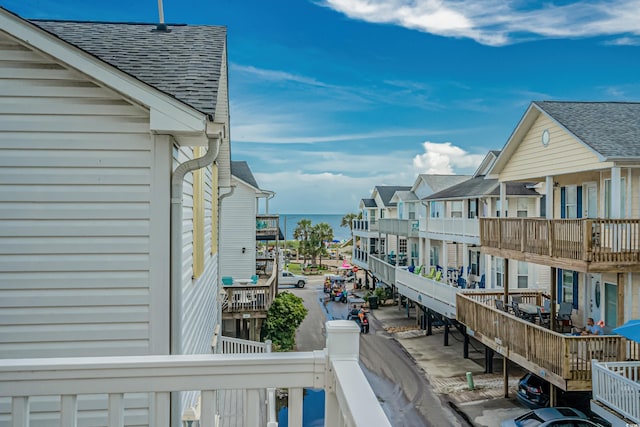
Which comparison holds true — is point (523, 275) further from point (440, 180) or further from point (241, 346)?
point (241, 346)

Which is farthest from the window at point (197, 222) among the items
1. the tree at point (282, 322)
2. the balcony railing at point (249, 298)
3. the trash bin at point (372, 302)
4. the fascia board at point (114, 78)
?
the trash bin at point (372, 302)

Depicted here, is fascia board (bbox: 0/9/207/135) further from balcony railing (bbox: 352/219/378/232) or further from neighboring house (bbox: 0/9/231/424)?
balcony railing (bbox: 352/219/378/232)

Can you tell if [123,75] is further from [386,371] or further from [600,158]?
[386,371]

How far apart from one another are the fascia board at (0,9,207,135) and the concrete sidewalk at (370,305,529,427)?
11.8 m

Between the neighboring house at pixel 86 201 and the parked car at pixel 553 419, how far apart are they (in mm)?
9372

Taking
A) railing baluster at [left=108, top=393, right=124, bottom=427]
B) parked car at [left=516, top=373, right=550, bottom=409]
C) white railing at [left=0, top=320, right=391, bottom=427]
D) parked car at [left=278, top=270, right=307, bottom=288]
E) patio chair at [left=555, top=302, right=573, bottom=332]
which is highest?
white railing at [left=0, top=320, right=391, bottom=427]

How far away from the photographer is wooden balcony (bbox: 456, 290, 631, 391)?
9.73 m

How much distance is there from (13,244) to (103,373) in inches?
99.0

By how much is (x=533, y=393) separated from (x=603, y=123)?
25.7ft

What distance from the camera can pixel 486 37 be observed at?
44219mm

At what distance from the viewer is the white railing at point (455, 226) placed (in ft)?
65.7

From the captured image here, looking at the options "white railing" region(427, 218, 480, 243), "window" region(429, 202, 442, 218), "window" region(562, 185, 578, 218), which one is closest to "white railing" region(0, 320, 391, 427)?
"window" region(562, 185, 578, 218)

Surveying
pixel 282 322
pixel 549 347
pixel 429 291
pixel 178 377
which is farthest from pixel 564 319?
pixel 178 377

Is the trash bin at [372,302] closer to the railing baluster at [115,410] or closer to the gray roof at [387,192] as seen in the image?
the gray roof at [387,192]
